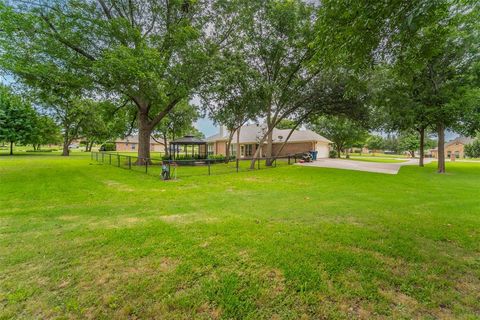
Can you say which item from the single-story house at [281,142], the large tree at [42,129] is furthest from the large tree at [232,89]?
the large tree at [42,129]

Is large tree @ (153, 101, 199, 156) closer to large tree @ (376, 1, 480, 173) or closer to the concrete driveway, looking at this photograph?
the concrete driveway

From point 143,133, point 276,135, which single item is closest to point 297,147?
point 276,135

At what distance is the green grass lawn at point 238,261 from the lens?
7.29 feet

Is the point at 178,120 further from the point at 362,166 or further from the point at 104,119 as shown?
the point at 362,166

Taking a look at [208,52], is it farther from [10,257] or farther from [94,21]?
[10,257]

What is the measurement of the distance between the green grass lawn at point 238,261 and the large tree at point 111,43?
293 inches

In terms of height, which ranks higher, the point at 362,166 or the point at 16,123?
the point at 16,123

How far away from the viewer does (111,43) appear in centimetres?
1194

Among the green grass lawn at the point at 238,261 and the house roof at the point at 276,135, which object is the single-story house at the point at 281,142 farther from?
the green grass lawn at the point at 238,261

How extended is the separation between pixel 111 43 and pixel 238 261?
13403 mm

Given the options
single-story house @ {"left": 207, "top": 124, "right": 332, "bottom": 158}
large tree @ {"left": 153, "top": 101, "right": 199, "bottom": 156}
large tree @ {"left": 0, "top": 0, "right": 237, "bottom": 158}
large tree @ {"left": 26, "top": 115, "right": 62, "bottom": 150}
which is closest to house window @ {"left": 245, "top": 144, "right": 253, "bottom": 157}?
single-story house @ {"left": 207, "top": 124, "right": 332, "bottom": 158}

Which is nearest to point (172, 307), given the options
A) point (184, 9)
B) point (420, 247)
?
point (420, 247)

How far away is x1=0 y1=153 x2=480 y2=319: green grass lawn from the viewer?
222 centimetres

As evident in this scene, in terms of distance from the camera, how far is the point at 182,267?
9.41 ft
